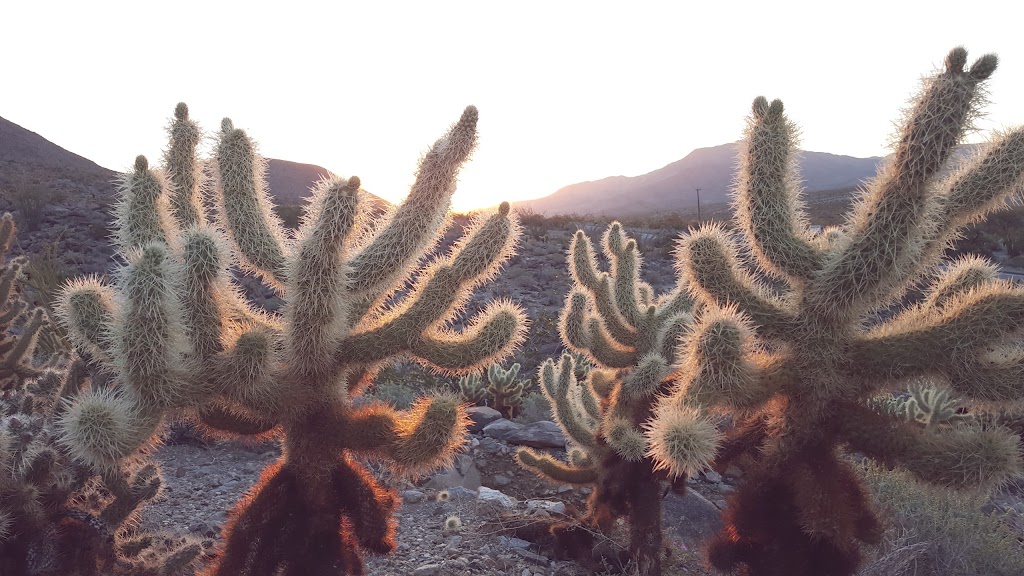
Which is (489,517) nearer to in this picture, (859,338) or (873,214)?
(859,338)

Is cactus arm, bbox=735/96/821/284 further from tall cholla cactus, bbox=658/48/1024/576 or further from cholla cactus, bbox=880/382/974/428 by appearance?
cholla cactus, bbox=880/382/974/428

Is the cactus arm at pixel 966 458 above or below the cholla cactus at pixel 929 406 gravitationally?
above

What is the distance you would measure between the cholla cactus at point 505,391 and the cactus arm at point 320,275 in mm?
5528

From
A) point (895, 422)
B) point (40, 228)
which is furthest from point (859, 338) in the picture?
point (40, 228)

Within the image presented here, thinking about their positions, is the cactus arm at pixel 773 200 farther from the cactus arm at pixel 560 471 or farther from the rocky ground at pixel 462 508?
the cactus arm at pixel 560 471

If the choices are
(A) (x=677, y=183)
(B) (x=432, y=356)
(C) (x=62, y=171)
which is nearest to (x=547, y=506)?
(B) (x=432, y=356)

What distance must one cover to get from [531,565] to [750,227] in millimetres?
2834

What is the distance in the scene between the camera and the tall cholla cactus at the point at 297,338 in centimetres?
241

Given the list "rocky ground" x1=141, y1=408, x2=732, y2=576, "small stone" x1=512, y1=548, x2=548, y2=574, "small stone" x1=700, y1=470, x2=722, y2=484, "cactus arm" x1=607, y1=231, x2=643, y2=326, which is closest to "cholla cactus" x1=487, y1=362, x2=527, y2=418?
"rocky ground" x1=141, y1=408, x2=732, y2=576

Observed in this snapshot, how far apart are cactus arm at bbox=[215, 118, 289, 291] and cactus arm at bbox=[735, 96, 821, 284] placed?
7.97 ft

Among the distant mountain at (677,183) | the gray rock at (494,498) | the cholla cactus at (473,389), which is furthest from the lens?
the distant mountain at (677,183)

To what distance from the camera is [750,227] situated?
2.96 metres

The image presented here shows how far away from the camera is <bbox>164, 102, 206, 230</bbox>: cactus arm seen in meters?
3.30

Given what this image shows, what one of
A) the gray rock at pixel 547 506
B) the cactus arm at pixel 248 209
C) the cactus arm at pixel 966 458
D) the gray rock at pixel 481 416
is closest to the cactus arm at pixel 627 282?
the gray rock at pixel 547 506
